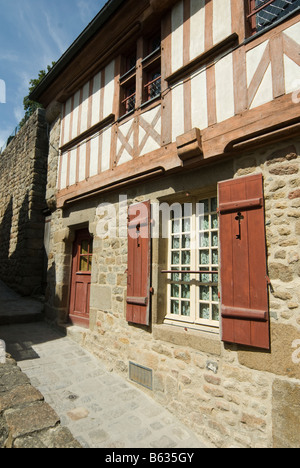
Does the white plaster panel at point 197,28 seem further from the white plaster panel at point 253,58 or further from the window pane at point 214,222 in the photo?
the window pane at point 214,222

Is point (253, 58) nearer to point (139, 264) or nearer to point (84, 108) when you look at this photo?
point (139, 264)

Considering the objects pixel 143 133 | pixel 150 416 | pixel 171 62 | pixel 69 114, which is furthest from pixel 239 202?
pixel 69 114

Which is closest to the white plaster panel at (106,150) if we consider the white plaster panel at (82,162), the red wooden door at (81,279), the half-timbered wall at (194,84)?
the half-timbered wall at (194,84)

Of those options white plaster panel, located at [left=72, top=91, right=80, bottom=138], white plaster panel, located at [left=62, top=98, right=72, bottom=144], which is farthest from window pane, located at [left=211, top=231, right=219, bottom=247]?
white plaster panel, located at [left=62, top=98, right=72, bottom=144]

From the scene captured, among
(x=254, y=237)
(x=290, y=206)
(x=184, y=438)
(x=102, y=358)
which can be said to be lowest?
(x=184, y=438)

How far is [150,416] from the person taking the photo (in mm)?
3053

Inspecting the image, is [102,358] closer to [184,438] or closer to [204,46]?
[184,438]

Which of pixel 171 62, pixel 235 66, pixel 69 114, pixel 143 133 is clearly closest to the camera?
pixel 235 66

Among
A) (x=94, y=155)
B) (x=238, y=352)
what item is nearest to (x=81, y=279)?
(x=94, y=155)

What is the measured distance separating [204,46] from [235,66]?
619mm

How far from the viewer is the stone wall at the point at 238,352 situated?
2326 millimetres

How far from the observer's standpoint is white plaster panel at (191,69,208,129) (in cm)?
321

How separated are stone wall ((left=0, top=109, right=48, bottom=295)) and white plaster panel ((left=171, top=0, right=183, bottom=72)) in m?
6.03

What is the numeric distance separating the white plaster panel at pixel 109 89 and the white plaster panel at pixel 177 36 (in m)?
1.40
